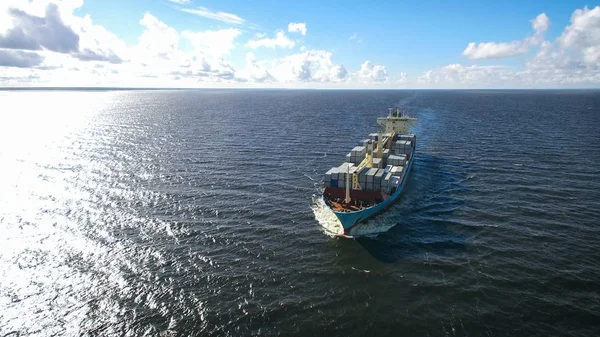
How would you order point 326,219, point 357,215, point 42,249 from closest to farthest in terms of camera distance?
point 42,249, point 357,215, point 326,219

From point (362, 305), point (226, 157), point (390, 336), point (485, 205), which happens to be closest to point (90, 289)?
point (362, 305)

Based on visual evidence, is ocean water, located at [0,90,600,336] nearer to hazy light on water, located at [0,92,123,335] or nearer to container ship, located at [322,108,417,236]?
hazy light on water, located at [0,92,123,335]

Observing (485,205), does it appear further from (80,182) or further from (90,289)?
(80,182)

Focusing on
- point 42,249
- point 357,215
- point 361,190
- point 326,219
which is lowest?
point 42,249

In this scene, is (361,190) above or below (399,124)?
below

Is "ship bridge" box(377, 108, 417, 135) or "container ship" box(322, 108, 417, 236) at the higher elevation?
"ship bridge" box(377, 108, 417, 135)

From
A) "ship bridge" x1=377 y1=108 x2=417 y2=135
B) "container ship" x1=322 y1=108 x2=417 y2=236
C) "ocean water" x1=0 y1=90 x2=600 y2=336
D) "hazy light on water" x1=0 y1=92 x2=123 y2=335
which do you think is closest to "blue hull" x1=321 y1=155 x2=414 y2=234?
"container ship" x1=322 y1=108 x2=417 y2=236

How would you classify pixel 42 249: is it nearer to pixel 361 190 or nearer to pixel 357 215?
pixel 357 215

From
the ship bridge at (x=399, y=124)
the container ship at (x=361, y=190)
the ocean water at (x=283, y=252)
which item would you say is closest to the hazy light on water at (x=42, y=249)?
the ocean water at (x=283, y=252)

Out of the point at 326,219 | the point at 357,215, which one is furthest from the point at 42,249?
the point at 357,215

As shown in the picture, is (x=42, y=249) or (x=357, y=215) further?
(x=357, y=215)
